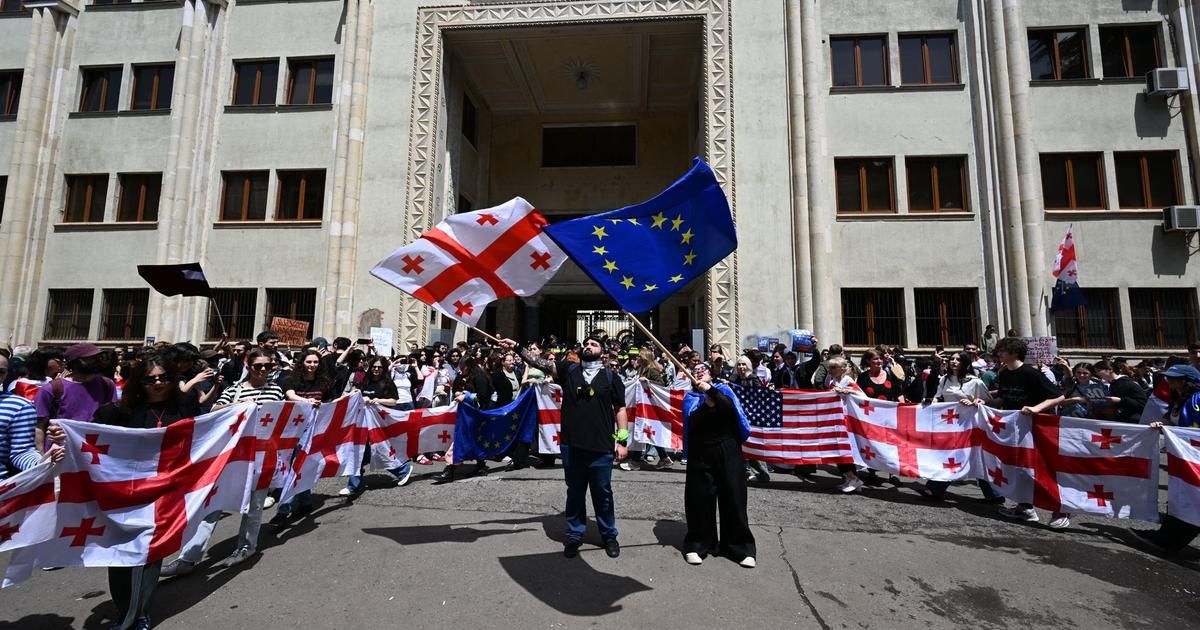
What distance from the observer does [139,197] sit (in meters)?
19.5

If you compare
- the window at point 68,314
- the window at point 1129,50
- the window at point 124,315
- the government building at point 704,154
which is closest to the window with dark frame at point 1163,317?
the government building at point 704,154

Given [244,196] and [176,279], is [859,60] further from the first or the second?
[244,196]

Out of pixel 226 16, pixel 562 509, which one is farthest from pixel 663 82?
pixel 562 509

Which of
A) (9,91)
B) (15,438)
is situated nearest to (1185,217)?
(15,438)

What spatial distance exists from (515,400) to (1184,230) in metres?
19.0

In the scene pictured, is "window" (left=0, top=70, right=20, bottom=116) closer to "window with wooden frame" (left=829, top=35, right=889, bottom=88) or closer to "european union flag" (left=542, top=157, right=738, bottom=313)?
"european union flag" (left=542, top=157, right=738, bottom=313)

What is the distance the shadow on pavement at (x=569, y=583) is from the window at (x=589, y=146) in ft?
71.9

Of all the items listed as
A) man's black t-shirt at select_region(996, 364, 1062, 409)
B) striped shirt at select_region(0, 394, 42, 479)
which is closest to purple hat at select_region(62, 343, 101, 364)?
striped shirt at select_region(0, 394, 42, 479)

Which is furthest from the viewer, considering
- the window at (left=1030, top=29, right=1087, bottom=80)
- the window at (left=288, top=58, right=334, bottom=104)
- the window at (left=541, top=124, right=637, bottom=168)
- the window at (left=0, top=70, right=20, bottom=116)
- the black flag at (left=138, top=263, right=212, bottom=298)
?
the window at (left=541, top=124, right=637, bottom=168)

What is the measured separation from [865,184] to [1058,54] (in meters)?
6.95

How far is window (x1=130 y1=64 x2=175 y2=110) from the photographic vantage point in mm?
19922

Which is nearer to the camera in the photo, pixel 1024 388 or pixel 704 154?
pixel 1024 388

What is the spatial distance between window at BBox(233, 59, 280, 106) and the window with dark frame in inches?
1081

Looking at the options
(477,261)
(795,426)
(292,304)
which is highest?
(292,304)
